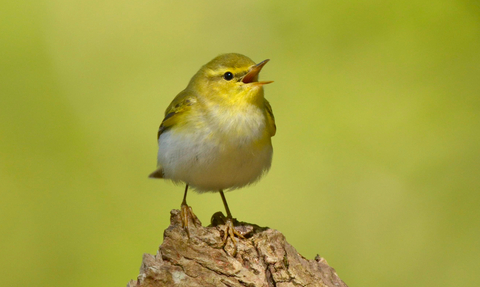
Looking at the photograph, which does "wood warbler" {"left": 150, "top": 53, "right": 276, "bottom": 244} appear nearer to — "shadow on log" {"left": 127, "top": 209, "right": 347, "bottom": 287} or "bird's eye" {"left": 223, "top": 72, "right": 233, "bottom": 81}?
"bird's eye" {"left": 223, "top": 72, "right": 233, "bottom": 81}

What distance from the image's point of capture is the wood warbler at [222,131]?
261cm

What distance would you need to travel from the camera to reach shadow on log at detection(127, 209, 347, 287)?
85.6 inches

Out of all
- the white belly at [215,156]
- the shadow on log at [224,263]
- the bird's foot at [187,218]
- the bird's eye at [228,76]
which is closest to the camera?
the shadow on log at [224,263]

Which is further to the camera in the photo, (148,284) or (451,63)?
(451,63)

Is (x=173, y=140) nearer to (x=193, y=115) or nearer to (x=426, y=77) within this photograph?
(x=193, y=115)

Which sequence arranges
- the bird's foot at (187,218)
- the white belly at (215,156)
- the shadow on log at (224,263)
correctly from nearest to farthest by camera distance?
1. the shadow on log at (224,263)
2. the bird's foot at (187,218)
3. the white belly at (215,156)

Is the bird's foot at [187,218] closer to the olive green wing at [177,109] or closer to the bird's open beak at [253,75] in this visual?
the olive green wing at [177,109]

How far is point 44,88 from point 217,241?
2.40 metres

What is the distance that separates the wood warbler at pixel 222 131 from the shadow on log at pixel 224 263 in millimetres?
126

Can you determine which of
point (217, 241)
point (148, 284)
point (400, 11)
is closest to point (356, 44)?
point (400, 11)

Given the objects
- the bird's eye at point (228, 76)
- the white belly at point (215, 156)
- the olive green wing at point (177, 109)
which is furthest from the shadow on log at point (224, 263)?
the bird's eye at point (228, 76)

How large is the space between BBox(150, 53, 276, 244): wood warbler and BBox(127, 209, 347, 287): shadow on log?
126 millimetres

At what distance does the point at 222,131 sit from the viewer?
8.54 ft

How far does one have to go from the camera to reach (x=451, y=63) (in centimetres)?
418
